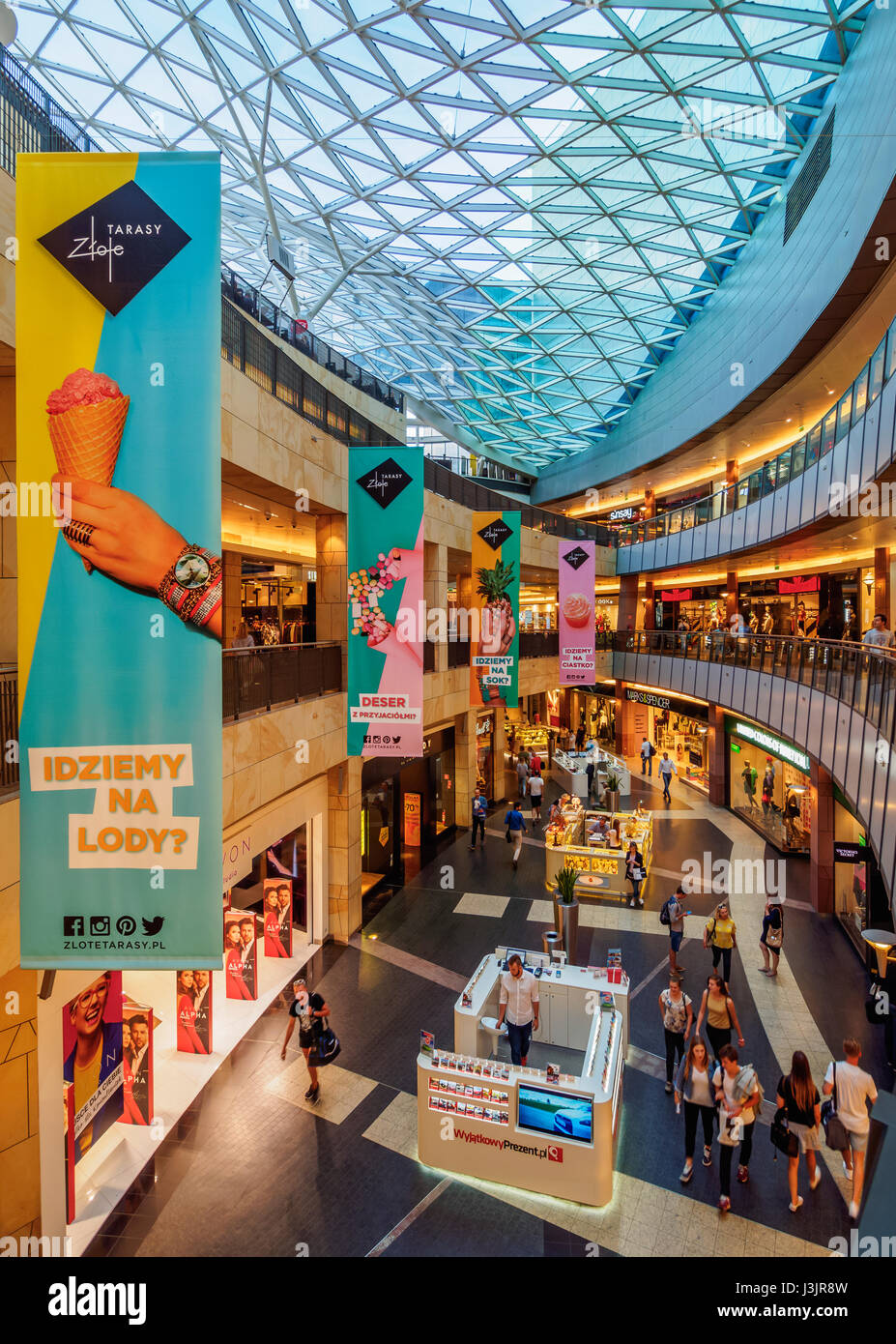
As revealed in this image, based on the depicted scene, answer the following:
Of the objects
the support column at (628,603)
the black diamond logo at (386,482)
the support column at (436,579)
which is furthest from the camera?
the support column at (628,603)

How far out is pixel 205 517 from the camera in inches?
187

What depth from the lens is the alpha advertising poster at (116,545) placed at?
4.64 m

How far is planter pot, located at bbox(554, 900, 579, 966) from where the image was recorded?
544 inches

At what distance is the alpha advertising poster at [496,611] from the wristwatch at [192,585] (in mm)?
11665

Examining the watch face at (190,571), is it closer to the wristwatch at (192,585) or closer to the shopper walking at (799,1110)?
the wristwatch at (192,585)

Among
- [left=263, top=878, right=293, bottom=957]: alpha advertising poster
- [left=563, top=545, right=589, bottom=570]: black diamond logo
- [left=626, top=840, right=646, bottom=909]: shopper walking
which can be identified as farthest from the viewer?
[left=563, top=545, right=589, bottom=570]: black diamond logo

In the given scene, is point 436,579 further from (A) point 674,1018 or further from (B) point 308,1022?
(A) point 674,1018

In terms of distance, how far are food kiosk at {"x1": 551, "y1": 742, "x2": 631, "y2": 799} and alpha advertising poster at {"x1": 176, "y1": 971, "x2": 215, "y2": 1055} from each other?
18243mm

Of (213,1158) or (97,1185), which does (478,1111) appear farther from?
(97,1185)

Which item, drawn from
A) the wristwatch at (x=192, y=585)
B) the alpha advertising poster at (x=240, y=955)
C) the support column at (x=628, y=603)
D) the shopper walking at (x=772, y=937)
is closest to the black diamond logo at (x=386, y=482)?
the wristwatch at (x=192, y=585)

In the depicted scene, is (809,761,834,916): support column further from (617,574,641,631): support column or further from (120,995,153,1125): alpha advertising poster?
(617,574,641,631): support column

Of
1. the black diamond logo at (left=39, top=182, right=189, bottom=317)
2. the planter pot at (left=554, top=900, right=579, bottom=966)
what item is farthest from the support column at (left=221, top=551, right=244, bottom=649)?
the black diamond logo at (left=39, top=182, right=189, bottom=317)
